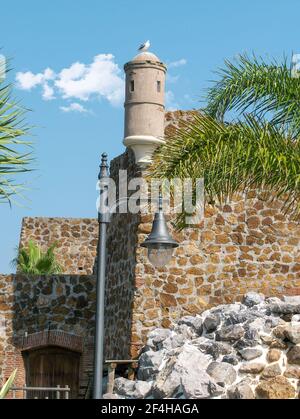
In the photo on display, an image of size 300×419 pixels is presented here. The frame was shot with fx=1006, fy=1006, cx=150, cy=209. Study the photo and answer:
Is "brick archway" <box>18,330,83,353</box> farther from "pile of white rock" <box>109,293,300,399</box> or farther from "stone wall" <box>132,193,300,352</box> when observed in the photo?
"pile of white rock" <box>109,293,300,399</box>

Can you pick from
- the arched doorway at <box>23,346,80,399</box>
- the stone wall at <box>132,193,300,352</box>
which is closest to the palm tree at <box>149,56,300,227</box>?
the stone wall at <box>132,193,300,352</box>

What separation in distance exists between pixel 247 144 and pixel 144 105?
164 inches

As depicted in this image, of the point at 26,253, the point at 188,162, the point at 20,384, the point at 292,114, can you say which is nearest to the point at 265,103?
the point at 292,114

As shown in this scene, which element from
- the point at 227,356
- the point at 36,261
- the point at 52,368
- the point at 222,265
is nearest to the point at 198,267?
the point at 222,265

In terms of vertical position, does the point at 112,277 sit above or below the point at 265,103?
below

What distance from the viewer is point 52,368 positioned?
2266 centimetres

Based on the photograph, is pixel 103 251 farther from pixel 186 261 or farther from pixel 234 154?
pixel 186 261

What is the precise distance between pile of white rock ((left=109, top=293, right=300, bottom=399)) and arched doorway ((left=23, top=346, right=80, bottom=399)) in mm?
3837

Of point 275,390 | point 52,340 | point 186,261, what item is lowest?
point 275,390

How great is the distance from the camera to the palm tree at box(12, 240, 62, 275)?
3119 centimetres

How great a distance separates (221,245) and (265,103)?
16.5 feet

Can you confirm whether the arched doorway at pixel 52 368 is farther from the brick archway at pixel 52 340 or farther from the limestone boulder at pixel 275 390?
the limestone boulder at pixel 275 390

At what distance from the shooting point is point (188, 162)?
1499 cm
